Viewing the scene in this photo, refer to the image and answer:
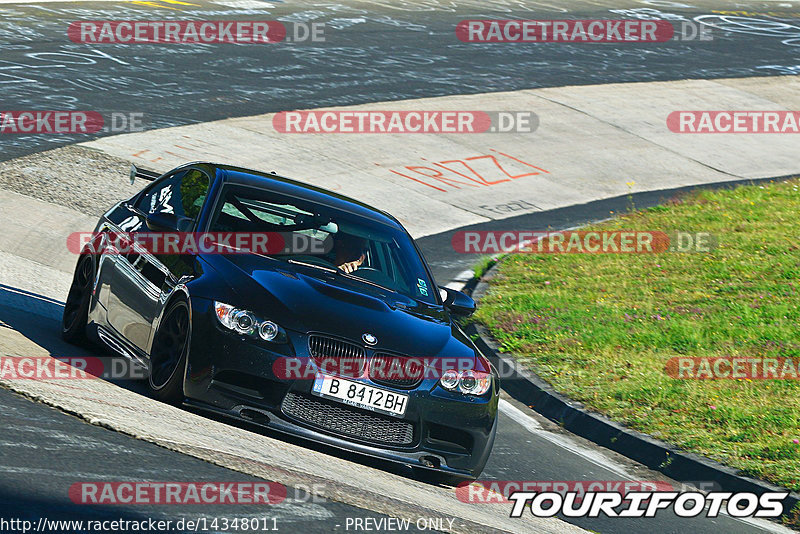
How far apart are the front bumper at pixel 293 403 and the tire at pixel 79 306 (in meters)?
1.94

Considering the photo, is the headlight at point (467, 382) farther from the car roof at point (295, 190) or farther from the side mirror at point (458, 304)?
the car roof at point (295, 190)

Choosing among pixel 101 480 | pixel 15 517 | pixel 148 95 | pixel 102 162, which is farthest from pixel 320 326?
pixel 148 95

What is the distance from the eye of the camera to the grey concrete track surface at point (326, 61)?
61.1 ft

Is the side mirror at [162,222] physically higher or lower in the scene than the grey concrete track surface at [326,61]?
higher

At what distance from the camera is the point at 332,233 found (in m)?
7.56

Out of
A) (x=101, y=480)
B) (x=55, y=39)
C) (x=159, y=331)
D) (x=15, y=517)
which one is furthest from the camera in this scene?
(x=55, y=39)

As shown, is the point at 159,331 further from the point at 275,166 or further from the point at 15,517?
the point at 275,166

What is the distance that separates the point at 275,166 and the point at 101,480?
1213cm

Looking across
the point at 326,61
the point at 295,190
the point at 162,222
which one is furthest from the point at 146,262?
the point at 326,61

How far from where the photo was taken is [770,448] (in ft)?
25.8

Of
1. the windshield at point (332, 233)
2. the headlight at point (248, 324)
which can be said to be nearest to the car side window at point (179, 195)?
the windshield at point (332, 233)

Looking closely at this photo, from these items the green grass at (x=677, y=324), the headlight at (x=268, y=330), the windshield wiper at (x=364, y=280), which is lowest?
the green grass at (x=677, y=324)

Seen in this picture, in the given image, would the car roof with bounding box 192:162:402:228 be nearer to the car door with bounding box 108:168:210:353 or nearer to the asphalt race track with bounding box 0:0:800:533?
the car door with bounding box 108:168:210:353

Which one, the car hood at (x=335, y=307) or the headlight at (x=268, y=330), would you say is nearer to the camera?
the headlight at (x=268, y=330)
